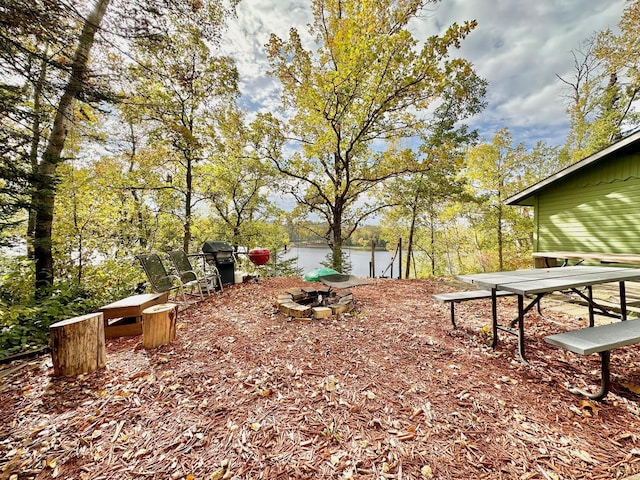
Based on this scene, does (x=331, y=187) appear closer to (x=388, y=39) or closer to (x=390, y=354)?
(x=388, y=39)

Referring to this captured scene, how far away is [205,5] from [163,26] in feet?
8.84

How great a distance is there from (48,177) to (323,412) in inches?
164

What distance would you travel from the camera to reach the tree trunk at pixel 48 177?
3129 millimetres

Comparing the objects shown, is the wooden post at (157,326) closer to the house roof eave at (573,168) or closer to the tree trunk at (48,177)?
the tree trunk at (48,177)

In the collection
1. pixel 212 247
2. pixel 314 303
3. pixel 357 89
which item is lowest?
pixel 314 303

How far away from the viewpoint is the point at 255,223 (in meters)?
12.7

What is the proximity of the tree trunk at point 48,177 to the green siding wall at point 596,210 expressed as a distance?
31.9 feet

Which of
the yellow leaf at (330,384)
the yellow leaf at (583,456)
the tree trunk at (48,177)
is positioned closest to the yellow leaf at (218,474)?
the yellow leaf at (330,384)

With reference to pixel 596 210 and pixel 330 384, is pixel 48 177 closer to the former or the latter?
pixel 330 384

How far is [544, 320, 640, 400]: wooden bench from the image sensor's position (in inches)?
65.9

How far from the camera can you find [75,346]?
2.18m

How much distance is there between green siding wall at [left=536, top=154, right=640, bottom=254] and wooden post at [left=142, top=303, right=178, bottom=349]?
28.6ft

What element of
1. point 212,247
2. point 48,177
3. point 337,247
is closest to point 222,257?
point 212,247

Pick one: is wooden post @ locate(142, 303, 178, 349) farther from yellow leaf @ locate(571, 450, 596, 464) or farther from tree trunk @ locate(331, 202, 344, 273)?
tree trunk @ locate(331, 202, 344, 273)
